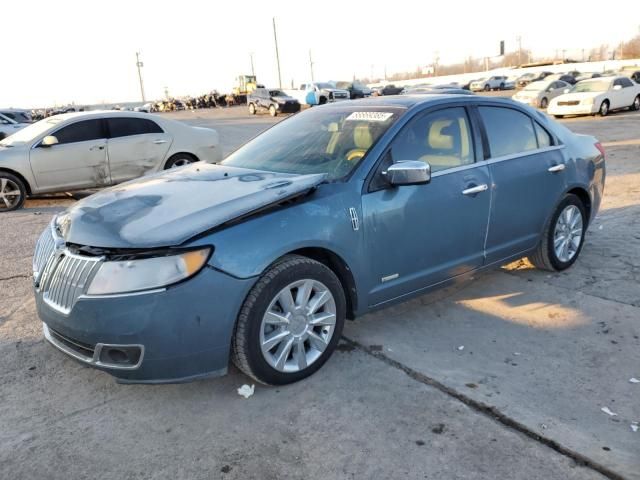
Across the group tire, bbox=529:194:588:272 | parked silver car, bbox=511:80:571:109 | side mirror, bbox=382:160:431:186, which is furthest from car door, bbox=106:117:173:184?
parked silver car, bbox=511:80:571:109

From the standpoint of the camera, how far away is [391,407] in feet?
9.84

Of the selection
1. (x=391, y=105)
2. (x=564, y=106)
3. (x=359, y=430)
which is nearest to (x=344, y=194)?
(x=391, y=105)

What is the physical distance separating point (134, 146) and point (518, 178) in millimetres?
6969

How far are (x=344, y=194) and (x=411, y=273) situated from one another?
30.0 inches

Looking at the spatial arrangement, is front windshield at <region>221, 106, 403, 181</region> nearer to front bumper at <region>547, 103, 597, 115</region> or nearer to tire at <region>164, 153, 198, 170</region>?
tire at <region>164, 153, 198, 170</region>

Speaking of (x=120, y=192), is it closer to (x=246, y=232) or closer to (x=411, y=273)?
(x=246, y=232)

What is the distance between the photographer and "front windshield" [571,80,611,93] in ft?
72.6

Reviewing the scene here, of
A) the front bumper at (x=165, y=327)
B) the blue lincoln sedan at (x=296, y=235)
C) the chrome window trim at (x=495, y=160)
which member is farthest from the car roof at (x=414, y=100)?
the front bumper at (x=165, y=327)

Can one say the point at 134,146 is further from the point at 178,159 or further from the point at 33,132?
the point at 33,132

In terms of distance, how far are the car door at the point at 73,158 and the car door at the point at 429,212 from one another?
6.81 metres

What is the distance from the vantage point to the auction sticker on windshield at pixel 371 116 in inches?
153

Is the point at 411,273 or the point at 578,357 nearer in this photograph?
the point at 578,357

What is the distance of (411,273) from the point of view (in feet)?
12.3

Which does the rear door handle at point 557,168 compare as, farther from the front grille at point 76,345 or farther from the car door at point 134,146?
the car door at point 134,146
